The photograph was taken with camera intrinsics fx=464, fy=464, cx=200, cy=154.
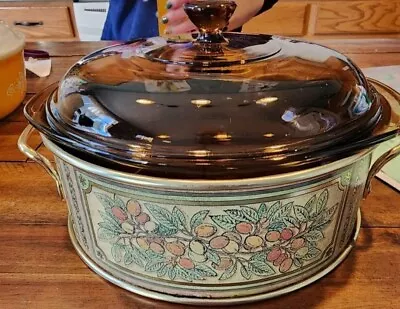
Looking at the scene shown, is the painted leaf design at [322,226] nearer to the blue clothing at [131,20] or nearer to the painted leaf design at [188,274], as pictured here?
the painted leaf design at [188,274]

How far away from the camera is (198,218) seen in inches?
16.5

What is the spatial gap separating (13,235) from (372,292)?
0.43 m

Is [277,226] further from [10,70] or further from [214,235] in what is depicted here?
[10,70]

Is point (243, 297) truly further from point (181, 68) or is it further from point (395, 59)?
point (395, 59)

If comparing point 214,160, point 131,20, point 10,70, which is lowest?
point 131,20

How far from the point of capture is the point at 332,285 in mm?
500

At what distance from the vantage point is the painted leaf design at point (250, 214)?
1.36 ft

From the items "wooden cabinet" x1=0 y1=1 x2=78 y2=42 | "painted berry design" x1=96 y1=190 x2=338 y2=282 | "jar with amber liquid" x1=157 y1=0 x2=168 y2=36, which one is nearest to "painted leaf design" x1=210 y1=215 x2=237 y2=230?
"painted berry design" x1=96 y1=190 x2=338 y2=282

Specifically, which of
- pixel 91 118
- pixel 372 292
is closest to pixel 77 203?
pixel 91 118

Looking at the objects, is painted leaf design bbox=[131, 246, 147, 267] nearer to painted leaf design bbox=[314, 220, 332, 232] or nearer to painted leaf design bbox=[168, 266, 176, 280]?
painted leaf design bbox=[168, 266, 176, 280]

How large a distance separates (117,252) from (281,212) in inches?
7.0

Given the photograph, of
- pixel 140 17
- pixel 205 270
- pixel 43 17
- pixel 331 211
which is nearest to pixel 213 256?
pixel 205 270

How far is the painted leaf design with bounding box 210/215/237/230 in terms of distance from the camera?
0.42m

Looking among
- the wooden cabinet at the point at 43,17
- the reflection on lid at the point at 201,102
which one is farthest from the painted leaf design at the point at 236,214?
the wooden cabinet at the point at 43,17
